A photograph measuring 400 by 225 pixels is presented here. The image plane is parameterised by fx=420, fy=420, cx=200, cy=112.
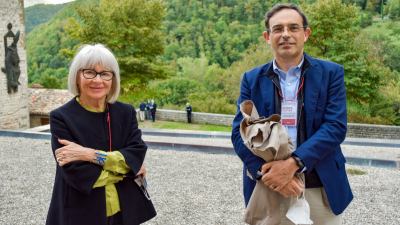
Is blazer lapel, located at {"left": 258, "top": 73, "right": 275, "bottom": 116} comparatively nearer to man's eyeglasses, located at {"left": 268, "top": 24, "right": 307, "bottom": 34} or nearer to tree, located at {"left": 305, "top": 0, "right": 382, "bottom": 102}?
man's eyeglasses, located at {"left": 268, "top": 24, "right": 307, "bottom": 34}

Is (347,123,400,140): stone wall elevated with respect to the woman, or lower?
lower

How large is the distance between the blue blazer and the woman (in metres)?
0.66

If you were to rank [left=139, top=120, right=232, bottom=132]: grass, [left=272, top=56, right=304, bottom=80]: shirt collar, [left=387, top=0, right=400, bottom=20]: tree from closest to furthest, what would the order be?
[left=272, top=56, right=304, bottom=80]: shirt collar
[left=139, top=120, right=232, bottom=132]: grass
[left=387, top=0, right=400, bottom=20]: tree

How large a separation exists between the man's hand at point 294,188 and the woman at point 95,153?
33.2 inches

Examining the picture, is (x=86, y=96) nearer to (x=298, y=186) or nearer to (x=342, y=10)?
(x=298, y=186)

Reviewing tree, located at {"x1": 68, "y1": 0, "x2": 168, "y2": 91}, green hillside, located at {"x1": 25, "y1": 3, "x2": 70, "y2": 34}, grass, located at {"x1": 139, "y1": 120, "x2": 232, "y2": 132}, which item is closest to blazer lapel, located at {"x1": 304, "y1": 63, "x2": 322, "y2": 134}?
grass, located at {"x1": 139, "y1": 120, "x2": 232, "y2": 132}

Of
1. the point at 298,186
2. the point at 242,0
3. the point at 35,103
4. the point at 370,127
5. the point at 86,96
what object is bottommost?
the point at 370,127

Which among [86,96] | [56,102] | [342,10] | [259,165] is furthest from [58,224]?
[342,10]

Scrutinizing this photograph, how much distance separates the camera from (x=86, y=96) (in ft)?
7.97

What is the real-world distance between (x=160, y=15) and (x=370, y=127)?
11.9 m

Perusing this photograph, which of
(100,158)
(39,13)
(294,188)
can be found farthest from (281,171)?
(39,13)

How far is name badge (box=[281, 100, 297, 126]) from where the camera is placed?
93.9 inches

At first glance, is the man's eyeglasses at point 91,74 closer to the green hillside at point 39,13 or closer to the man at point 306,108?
the man at point 306,108

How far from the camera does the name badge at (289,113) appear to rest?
2.38 meters
